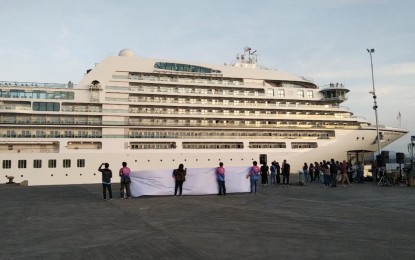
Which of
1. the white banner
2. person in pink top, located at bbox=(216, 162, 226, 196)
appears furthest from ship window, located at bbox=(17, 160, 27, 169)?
person in pink top, located at bbox=(216, 162, 226, 196)

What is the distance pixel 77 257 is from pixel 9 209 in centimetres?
914

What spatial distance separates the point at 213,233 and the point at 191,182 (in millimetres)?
10397

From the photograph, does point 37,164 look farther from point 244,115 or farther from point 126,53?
point 244,115

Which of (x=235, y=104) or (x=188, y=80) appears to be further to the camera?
(x=235, y=104)

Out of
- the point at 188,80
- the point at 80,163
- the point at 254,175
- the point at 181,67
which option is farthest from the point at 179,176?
the point at 181,67

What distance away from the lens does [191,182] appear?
1828cm

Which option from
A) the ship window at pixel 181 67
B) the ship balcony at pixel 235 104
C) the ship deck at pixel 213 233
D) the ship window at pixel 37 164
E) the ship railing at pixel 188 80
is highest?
the ship window at pixel 181 67

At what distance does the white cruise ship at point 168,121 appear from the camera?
117 ft

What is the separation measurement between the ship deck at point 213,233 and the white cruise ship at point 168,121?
24.2m

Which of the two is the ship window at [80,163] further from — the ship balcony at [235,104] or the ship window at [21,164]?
the ship balcony at [235,104]

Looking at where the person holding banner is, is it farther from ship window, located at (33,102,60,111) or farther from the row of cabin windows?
ship window, located at (33,102,60,111)

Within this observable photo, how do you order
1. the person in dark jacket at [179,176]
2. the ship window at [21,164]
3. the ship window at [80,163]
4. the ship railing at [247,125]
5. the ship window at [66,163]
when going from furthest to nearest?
the ship railing at [247,125] < the ship window at [80,163] < the ship window at [66,163] < the ship window at [21,164] < the person in dark jacket at [179,176]

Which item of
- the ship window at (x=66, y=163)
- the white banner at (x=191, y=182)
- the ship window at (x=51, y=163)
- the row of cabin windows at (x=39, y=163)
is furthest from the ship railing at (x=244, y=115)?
the white banner at (x=191, y=182)

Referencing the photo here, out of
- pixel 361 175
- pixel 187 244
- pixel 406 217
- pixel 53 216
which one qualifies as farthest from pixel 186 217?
pixel 361 175
